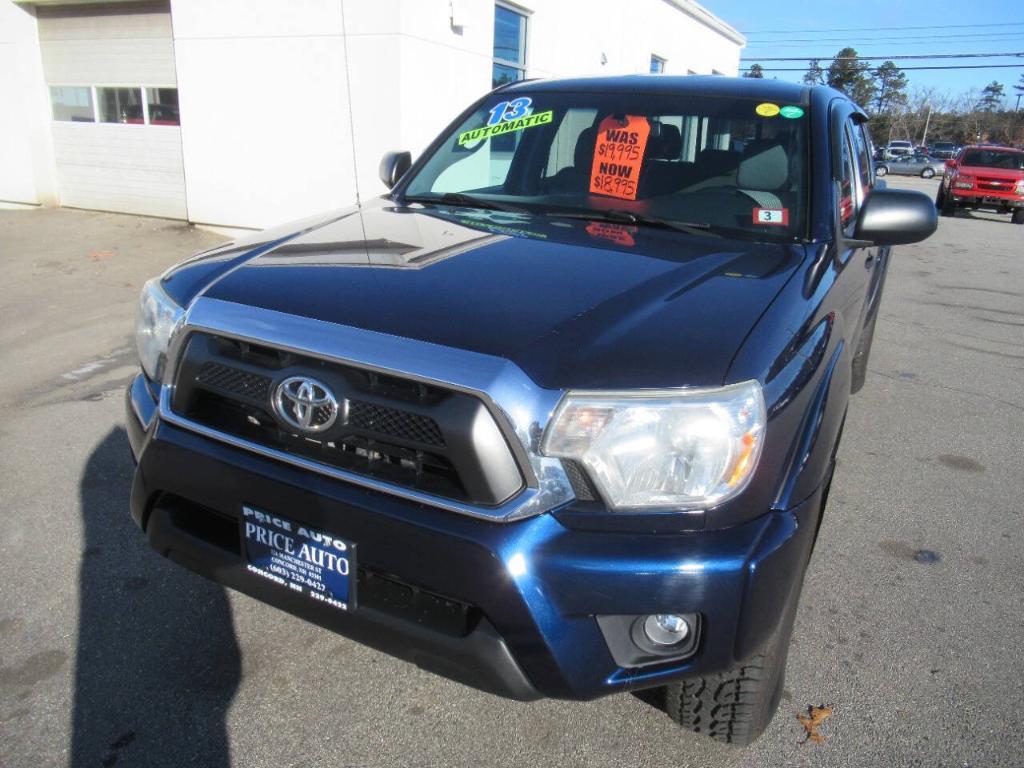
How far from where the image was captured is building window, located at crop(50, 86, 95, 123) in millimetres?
11617

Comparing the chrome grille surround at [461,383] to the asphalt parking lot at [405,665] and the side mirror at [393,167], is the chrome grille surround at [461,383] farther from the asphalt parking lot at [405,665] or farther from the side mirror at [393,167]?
the side mirror at [393,167]

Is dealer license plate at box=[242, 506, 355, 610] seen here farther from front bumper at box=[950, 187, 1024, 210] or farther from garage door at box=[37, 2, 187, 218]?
front bumper at box=[950, 187, 1024, 210]

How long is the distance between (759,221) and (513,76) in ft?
32.4

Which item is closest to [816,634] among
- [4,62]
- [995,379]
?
[995,379]

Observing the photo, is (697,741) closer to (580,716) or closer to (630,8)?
(580,716)

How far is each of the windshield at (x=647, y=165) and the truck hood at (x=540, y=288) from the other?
8.0 inches

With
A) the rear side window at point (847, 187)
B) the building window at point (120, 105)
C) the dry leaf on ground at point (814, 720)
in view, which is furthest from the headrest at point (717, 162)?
the building window at point (120, 105)

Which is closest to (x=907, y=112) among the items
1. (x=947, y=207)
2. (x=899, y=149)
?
(x=899, y=149)

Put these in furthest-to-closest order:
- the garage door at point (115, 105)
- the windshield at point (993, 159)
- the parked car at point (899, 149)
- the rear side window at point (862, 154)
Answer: the parked car at point (899, 149) → the windshield at point (993, 159) → the garage door at point (115, 105) → the rear side window at point (862, 154)

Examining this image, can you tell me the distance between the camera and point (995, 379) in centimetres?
587

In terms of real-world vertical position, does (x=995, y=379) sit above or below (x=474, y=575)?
below

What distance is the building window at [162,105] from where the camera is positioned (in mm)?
10773

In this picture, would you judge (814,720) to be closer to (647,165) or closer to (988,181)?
(647,165)

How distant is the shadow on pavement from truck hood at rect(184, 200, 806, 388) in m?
1.13
